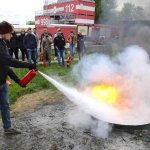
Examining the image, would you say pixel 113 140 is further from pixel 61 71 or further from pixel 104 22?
pixel 61 71

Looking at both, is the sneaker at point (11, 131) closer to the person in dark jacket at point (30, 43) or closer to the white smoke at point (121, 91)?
the white smoke at point (121, 91)

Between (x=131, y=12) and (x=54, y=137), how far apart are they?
3759 millimetres

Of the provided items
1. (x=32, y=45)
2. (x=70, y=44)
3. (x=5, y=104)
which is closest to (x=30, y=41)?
(x=32, y=45)

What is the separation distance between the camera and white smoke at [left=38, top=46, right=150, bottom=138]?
19.3ft

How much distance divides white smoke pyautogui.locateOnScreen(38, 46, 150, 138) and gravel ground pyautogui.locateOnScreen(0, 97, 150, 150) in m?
0.26

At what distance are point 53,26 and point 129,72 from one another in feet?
62.0

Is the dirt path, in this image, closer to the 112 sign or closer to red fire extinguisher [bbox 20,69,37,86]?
red fire extinguisher [bbox 20,69,37,86]

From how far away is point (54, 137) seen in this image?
5.28m

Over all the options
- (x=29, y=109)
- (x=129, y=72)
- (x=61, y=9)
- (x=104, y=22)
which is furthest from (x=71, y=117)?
(x=61, y=9)

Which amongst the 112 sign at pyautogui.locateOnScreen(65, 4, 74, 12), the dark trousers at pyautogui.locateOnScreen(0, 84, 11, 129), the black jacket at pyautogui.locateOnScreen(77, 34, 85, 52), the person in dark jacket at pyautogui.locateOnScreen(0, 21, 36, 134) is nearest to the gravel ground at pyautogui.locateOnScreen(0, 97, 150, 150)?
the dark trousers at pyautogui.locateOnScreen(0, 84, 11, 129)

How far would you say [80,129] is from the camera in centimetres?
561

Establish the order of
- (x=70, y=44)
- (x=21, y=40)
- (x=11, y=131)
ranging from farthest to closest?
(x=70, y=44)
(x=21, y=40)
(x=11, y=131)

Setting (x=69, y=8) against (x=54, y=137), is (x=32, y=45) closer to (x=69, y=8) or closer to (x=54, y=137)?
(x=54, y=137)

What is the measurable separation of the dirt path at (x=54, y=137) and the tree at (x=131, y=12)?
9.14ft
